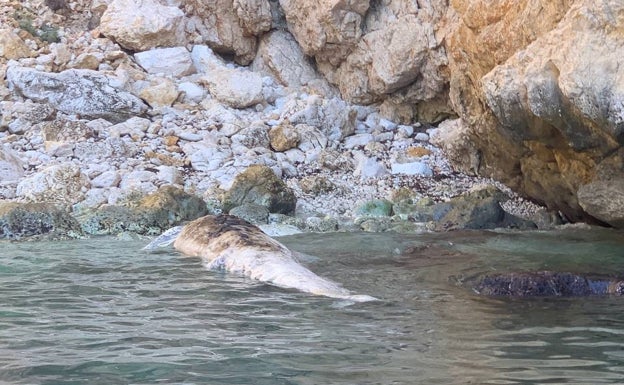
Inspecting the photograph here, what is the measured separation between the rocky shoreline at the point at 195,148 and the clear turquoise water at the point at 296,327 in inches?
158

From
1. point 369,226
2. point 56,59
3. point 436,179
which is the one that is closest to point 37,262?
point 369,226

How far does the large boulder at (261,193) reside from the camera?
40.2 feet

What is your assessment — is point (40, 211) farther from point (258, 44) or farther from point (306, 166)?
point (258, 44)

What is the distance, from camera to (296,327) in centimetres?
423

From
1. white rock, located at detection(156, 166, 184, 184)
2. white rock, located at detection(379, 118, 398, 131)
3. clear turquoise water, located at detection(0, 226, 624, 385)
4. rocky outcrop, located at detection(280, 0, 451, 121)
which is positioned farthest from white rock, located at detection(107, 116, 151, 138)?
clear turquoise water, located at detection(0, 226, 624, 385)

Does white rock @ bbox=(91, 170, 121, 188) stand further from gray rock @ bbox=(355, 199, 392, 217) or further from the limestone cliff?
gray rock @ bbox=(355, 199, 392, 217)

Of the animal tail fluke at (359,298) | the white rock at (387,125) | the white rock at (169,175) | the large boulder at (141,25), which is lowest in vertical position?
the animal tail fluke at (359,298)

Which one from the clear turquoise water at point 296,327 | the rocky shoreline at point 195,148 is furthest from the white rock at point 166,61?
the clear turquoise water at point 296,327

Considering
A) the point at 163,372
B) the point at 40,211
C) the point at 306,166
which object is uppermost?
the point at 306,166

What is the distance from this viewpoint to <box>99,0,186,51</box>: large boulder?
61.5ft

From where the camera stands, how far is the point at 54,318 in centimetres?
449

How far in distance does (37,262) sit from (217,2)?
14.0 m

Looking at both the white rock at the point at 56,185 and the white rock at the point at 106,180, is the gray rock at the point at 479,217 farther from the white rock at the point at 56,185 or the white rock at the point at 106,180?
the white rock at the point at 56,185

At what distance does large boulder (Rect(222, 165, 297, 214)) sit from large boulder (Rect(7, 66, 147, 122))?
16.4 feet
